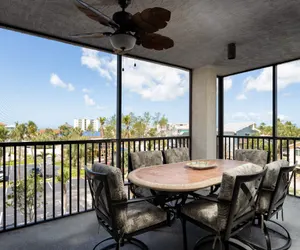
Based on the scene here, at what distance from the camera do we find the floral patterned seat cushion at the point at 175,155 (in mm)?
3121

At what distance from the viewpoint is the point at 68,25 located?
259 cm

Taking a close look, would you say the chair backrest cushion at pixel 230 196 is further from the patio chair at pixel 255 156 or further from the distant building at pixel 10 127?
the distant building at pixel 10 127

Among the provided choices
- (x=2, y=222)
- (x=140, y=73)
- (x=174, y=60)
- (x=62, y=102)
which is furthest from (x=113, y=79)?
(x=2, y=222)

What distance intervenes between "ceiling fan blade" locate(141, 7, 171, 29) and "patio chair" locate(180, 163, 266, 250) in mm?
1373

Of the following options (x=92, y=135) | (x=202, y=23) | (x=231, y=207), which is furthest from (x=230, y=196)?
(x=92, y=135)

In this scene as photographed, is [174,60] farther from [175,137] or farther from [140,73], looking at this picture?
[175,137]

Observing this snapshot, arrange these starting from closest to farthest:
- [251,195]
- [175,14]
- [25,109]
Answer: [251,195]
[175,14]
[25,109]

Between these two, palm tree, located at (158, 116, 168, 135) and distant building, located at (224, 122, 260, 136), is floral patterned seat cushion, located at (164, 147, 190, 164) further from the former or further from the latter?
distant building, located at (224, 122, 260, 136)

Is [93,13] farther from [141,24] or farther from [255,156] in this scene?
[255,156]

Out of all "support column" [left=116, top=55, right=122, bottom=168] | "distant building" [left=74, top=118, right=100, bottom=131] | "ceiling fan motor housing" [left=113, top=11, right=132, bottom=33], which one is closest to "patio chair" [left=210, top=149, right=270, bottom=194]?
"support column" [left=116, top=55, right=122, bottom=168]

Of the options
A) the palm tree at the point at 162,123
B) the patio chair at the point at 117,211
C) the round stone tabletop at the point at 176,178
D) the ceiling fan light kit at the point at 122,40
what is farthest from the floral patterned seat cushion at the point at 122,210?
the palm tree at the point at 162,123

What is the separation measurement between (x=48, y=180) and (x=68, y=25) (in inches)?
82.5

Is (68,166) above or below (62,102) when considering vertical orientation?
below

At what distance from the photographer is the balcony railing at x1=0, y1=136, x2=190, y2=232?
2604 millimetres
